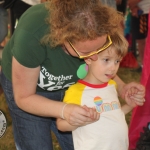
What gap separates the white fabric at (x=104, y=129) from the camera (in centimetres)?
152

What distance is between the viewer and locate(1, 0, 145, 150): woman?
1289 millimetres

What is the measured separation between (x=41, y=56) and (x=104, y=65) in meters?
0.31

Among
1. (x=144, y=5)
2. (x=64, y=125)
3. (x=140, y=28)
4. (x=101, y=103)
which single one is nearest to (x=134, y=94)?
(x=101, y=103)

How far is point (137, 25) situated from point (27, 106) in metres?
2.72

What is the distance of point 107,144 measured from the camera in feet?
5.00

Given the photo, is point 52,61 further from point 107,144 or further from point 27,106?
point 107,144

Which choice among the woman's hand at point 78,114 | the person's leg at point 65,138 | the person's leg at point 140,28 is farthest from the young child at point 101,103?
the person's leg at point 140,28

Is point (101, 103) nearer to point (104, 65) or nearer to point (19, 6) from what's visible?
point (104, 65)

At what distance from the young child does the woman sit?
7 cm

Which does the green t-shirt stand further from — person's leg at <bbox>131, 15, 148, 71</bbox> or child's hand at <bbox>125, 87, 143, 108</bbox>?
person's leg at <bbox>131, 15, 148, 71</bbox>

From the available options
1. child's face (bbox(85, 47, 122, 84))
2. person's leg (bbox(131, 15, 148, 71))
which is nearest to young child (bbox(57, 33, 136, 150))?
child's face (bbox(85, 47, 122, 84))

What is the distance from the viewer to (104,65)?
1.55 m

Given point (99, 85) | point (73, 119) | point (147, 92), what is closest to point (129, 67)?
point (147, 92)

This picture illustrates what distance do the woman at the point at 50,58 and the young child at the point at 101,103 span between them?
71 mm
